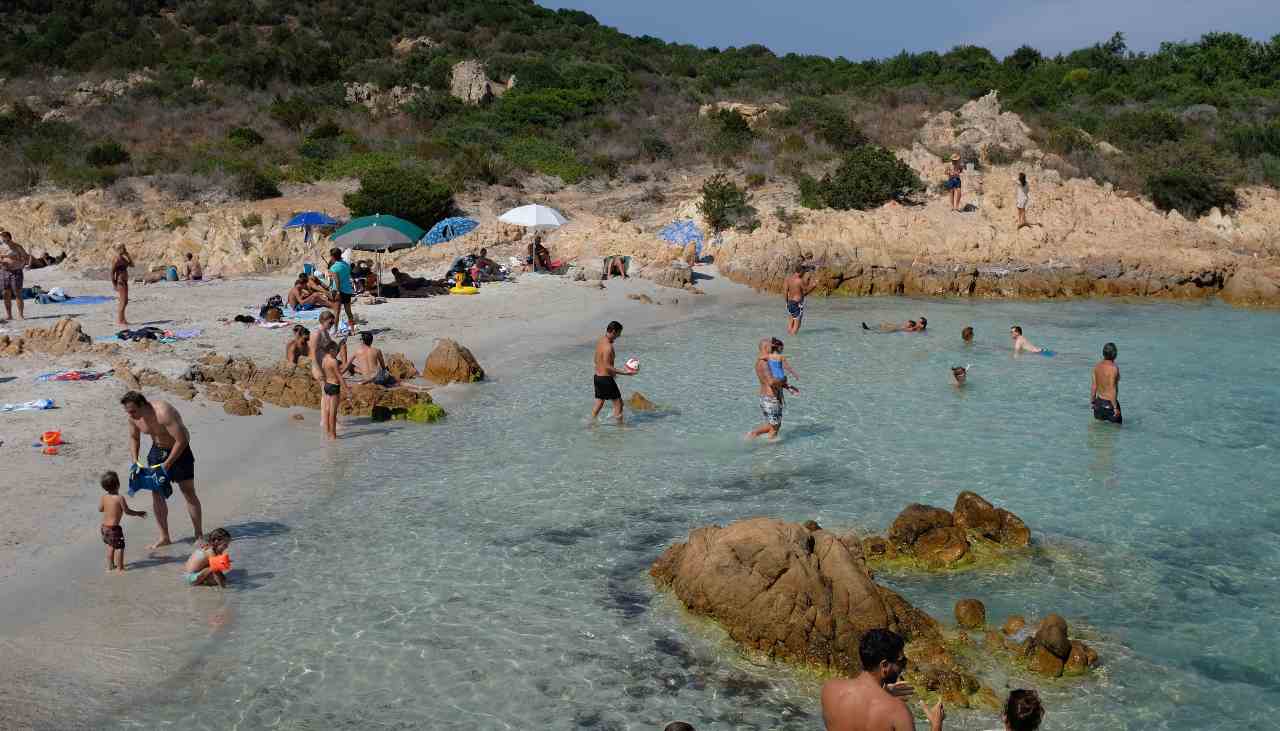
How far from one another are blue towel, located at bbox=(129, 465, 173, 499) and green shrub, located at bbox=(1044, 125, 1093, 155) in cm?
3298

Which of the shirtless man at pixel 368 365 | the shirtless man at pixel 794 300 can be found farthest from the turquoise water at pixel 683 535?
the shirtless man at pixel 794 300

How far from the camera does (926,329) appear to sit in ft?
74.8

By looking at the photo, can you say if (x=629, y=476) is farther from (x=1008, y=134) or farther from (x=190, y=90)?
(x=190, y=90)

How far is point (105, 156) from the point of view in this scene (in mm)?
32312

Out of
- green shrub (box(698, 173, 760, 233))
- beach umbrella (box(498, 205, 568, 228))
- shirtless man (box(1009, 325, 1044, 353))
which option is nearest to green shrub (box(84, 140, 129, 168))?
beach umbrella (box(498, 205, 568, 228))

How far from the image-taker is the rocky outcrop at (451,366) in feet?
56.0

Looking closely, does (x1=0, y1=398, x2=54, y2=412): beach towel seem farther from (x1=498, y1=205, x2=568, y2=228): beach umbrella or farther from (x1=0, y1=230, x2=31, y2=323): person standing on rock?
(x1=498, y1=205, x2=568, y2=228): beach umbrella

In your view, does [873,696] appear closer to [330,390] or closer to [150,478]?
[150,478]

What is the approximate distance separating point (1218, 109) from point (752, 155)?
21261 millimetres

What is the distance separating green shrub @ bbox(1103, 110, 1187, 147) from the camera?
123 feet

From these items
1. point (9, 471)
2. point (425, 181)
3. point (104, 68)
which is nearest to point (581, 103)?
point (425, 181)

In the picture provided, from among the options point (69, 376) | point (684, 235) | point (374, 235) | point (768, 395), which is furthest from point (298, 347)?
point (684, 235)

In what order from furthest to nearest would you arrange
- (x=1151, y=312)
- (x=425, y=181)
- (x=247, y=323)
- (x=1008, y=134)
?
1. (x=1008, y=134)
2. (x=425, y=181)
3. (x=1151, y=312)
4. (x=247, y=323)

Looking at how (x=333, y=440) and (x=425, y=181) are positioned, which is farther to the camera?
(x=425, y=181)
